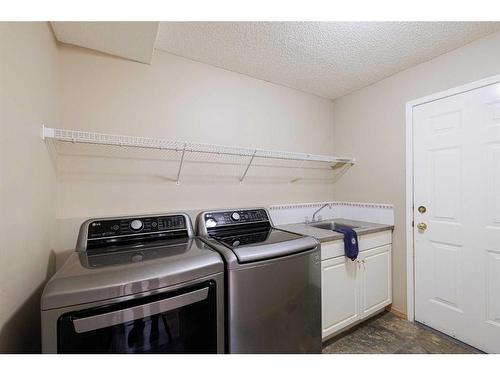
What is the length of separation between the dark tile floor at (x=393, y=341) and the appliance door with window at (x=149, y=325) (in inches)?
44.0

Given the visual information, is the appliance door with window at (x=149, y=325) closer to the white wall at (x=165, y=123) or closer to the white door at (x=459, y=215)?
the white wall at (x=165, y=123)

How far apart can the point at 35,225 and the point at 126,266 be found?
51 cm

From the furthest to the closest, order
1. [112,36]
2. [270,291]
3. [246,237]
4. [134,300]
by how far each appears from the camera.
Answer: [246,237] < [112,36] < [270,291] < [134,300]

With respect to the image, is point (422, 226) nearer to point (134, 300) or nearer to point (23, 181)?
point (134, 300)

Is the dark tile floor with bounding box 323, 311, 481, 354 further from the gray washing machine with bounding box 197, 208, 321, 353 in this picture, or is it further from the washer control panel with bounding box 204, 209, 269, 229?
the washer control panel with bounding box 204, 209, 269, 229

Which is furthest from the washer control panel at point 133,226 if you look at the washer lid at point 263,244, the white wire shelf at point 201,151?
the white wire shelf at point 201,151

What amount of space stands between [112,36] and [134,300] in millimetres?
1479

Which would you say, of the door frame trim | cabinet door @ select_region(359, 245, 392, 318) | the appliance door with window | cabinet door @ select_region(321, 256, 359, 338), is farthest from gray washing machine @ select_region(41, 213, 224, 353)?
the door frame trim

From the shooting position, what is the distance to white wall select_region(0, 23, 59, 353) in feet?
2.49

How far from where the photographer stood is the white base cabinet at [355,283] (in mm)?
1614

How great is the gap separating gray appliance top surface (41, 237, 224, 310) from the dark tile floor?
129 cm

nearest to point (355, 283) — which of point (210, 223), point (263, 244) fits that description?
point (263, 244)

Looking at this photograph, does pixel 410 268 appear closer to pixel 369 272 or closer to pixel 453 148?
pixel 369 272

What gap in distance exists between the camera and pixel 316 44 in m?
1.61
